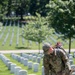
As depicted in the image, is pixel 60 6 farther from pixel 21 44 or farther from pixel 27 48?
pixel 21 44

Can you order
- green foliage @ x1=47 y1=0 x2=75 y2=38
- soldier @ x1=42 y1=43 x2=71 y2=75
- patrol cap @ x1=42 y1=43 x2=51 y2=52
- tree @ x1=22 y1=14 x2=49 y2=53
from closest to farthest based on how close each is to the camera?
1. patrol cap @ x1=42 y1=43 x2=51 y2=52
2. soldier @ x1=42 y1=43 x2=71 y2=75
3. green foliage @ x1=47 y1=0 x2=75 y2=38
4. tree @ x1=22 y1=14 x2=49 y2=53

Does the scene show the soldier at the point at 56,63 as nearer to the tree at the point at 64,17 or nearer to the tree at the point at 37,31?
the tree at the point at 64,17

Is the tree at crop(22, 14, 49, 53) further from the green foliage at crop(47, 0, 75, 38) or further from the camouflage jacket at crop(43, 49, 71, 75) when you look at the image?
the camouflage jacket at crop(43, 49, 71, 75)

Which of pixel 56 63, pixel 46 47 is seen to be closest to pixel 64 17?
pixel 56 63

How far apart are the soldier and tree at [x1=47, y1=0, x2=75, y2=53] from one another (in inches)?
991

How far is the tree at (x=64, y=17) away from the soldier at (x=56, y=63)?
25.2 metres

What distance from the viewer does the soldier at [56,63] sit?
8.76m

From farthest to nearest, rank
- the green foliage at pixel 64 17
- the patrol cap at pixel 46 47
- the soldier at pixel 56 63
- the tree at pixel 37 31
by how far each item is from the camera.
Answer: the tree at pixel 37 31 → the green foliage at pixel 64 17 → the soldier at pixel 56 63 → the patrol cap at pixel 46 47

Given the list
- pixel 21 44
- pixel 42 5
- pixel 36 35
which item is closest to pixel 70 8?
pixel 36 35

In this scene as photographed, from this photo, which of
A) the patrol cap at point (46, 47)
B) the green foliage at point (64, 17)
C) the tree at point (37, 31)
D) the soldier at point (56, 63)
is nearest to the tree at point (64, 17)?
the green foliage at point (64, 17)

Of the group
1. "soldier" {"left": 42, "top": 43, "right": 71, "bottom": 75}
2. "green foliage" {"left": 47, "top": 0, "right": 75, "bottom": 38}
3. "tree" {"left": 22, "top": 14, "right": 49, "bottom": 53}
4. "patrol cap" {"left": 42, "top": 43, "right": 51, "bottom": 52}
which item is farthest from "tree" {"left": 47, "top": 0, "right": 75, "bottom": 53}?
"patrol cap" {"left": 42, "top": 43, "right": 51, "bottom": 52}

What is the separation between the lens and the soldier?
8758mm

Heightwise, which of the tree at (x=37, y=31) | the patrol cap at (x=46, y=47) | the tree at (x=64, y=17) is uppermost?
the tree at (x=64, y=17)

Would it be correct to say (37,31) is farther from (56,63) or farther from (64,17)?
(56,63)
